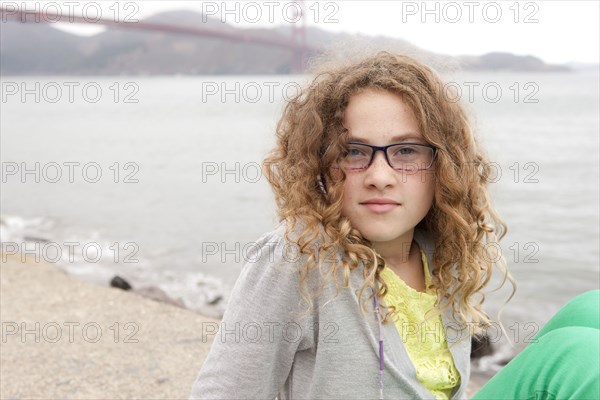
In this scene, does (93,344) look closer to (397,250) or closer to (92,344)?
(92,344)

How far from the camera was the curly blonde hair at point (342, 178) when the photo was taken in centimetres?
138

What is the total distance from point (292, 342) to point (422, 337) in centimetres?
31

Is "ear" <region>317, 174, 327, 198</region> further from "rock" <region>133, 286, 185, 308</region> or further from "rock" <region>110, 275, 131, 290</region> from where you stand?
"rock" <region>110, 275, 131, 290</region>

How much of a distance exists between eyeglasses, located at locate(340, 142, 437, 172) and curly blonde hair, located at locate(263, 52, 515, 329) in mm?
27

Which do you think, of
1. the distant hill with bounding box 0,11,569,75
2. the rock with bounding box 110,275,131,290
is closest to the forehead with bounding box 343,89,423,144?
the rock with bounding box 110,275,131,290

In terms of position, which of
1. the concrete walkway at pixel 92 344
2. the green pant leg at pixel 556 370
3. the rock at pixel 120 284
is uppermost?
the green pant leg at pixel 556 370

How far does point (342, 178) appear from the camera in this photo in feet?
4.64

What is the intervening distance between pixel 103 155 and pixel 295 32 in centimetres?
2214

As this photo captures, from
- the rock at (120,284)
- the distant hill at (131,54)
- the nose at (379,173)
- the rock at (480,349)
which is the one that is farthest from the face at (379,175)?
the distant hill at (131,54)

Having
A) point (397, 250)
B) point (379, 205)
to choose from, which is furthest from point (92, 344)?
point (379, 205)

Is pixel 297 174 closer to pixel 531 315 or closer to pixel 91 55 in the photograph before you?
pixel 531 315

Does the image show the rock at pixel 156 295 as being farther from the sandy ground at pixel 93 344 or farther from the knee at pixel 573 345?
the knee at pixel 573 345

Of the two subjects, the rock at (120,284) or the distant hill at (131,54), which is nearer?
the rock at (120,284)

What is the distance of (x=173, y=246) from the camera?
7.79 meters
